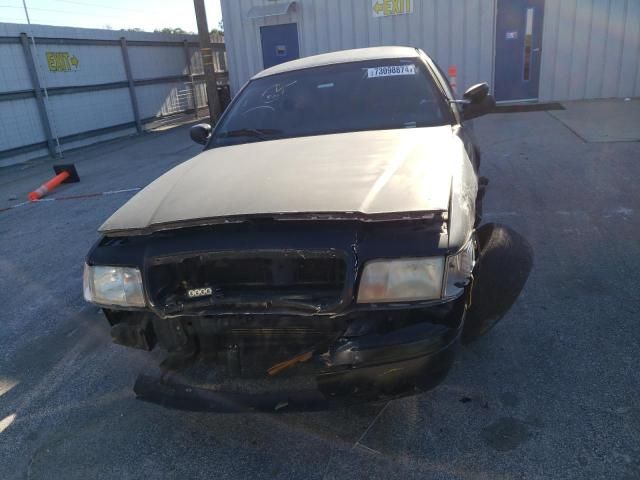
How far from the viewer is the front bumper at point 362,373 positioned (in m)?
1.92

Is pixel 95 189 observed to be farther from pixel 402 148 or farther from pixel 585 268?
pixel 585 268

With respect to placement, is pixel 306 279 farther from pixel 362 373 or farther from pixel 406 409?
pixel 406 409

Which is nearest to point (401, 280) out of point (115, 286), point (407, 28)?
point (115, 286)

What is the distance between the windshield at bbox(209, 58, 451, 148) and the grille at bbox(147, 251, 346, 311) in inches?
60.8

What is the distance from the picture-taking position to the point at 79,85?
12.1 m

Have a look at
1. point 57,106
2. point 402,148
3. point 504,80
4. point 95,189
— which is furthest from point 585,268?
point 57,106

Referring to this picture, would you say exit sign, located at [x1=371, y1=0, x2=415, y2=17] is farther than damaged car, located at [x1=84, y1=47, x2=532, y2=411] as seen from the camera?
Yes

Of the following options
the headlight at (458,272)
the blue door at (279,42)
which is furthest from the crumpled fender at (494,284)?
the blue door at (279,42)

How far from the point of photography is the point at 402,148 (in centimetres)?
282

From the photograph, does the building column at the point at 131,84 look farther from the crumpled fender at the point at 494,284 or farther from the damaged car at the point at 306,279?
the crumpled fender at the point at 494,284

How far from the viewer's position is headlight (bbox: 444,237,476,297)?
76.4 inches

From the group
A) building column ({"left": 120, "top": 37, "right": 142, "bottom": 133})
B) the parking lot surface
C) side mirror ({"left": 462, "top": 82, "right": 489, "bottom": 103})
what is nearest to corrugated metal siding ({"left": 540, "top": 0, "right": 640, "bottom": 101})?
the parking lot surface

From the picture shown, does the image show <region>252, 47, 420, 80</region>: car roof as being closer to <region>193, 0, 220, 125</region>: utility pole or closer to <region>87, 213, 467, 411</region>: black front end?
<region>87, 213, 467, 411</region>: black front end

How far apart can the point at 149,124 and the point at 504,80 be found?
9965 mm
